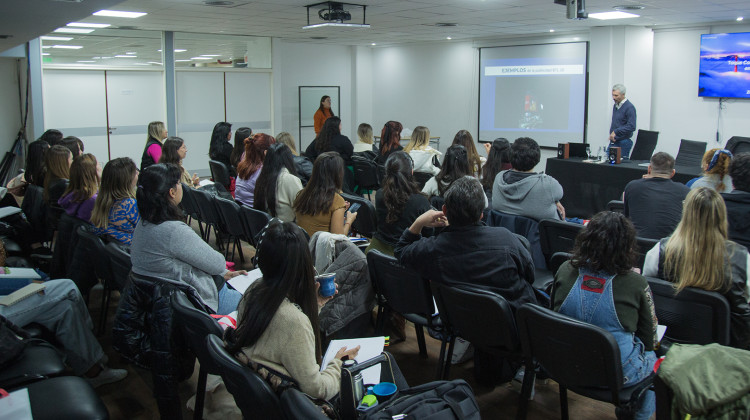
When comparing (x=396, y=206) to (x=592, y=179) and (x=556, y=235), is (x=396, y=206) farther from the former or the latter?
(x=592, y=179)

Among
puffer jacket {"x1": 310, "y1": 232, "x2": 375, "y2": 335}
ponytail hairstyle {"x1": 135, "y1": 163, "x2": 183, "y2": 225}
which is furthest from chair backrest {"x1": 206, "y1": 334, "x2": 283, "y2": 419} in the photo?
puffer jacket {"x1": 310, "y1": 232, "x2": 375, "y2": 335}

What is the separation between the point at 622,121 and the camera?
8.57m

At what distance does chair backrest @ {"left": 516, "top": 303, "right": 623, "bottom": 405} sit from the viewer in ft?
7.55

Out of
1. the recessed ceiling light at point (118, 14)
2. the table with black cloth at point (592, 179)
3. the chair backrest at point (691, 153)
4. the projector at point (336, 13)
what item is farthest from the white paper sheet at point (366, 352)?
the recessed ceiling light at point (118, 14)

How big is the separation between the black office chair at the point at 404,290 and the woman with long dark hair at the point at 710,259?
1205mm

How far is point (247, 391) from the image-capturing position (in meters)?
1.96

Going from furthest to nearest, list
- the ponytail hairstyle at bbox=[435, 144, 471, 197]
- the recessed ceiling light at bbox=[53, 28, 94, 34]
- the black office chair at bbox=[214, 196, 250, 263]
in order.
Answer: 1. the recessed ceiling light at bbox=[53, 28, 94, 34]
2. the black office chair at bbox=[214, 196, 250, 263]
3. the ponytail hairstyle at bbox=[435, 144, 471, 197]

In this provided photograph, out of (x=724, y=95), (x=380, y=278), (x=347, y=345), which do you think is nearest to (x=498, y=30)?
(x=724, y=95)

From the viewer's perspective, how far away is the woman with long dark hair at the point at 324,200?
403 cm

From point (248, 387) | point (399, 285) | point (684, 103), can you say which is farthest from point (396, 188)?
point (684, 103)

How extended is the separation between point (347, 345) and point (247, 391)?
0.61 m

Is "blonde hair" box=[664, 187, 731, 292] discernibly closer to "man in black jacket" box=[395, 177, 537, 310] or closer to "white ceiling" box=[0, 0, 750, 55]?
"man in black jacket" box=[395, 177, 537, 310]

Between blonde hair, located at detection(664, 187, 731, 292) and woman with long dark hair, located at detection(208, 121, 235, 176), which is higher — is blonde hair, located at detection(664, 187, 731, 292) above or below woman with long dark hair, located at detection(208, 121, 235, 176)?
below

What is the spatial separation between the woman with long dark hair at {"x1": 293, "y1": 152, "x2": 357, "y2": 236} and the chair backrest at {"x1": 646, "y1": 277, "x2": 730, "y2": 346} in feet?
6.65
